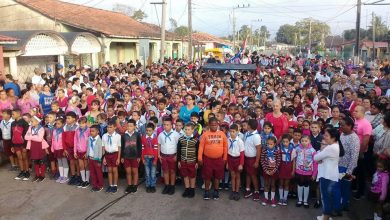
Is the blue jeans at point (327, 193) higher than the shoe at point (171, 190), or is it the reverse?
the blue jeans at point (327, 193)

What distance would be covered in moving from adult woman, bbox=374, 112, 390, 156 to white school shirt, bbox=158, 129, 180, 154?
3.37 metres

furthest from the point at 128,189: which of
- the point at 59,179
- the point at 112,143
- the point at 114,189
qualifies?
the point at 59,179

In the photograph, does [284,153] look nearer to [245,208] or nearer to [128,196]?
[245,208]

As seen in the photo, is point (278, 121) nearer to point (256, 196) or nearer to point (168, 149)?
point (256, 196)

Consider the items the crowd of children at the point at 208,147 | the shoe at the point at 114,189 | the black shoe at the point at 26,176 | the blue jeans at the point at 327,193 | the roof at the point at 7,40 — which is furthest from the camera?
the roof at the point at 7,40

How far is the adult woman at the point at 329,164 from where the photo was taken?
518 cm

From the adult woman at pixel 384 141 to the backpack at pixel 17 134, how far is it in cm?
674

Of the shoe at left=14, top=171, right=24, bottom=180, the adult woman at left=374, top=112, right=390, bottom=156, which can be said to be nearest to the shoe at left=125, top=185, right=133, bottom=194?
the shoe at left=14, top=171, right=24, bottom=180

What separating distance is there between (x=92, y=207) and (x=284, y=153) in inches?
133

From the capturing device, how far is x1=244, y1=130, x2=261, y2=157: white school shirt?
6.59 metres

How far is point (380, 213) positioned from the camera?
5.46 m

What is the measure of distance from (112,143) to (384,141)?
15.1 feet

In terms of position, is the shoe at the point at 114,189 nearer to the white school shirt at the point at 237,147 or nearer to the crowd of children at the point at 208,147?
the crowd of children at the point at 208,147

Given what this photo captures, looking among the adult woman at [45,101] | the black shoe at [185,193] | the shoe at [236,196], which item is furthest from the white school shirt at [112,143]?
the adult woman at [45,101]
